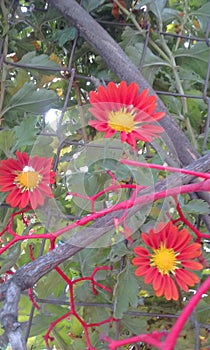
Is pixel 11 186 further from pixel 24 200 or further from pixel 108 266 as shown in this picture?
pixel 108 266

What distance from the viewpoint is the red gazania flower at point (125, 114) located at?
43 centimetres

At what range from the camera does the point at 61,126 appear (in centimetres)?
53

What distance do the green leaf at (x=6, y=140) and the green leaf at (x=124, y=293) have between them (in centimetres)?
16

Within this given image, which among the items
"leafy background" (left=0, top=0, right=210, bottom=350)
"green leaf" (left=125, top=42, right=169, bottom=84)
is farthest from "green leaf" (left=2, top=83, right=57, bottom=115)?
"green leaf" (left=125, top=42, right=169, bottom=84)

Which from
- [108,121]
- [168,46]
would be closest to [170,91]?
[168,46]

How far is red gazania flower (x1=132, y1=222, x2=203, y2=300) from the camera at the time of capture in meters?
0.46

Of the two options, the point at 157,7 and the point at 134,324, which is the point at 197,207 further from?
the point at 157,7

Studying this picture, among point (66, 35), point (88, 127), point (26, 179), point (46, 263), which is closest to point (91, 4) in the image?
point (66, 35)

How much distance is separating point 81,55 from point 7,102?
121 millimetres

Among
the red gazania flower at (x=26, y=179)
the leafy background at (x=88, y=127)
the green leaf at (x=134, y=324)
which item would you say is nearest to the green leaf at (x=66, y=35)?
the leafy background at (x=88, y=127)

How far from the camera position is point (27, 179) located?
1.63ft

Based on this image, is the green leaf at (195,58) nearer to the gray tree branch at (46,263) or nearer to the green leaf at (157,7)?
the green leaf at (157,7)

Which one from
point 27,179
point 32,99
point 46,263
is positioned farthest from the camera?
point 32,99

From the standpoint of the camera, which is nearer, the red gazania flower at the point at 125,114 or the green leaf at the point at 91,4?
the red gazania flower at the point at 125,114
